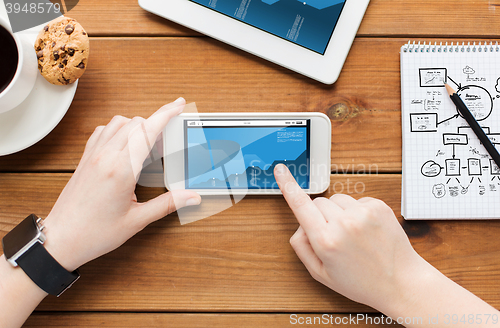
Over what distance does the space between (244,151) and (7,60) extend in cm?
39

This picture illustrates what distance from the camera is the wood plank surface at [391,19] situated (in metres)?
0.56

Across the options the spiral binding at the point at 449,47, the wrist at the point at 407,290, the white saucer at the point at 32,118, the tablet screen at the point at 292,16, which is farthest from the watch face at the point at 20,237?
the spiral binding at the point at 449,47

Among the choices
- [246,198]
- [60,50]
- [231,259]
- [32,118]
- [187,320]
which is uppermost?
[60,50]

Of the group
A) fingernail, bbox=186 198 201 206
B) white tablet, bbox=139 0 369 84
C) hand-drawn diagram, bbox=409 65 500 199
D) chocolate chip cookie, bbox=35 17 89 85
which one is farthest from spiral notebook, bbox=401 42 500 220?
chocolate chip cookie, bbox=35 17 89 85

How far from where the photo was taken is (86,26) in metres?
0.56

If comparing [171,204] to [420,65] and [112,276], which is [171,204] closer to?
[112,276]

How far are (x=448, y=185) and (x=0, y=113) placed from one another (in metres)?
0.77

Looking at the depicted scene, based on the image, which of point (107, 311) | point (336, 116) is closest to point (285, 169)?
point (336, 116)

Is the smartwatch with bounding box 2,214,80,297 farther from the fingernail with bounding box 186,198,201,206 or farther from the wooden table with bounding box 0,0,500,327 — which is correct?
the fingernail with bounding box 186,198,201,206

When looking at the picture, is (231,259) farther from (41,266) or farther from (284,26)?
(284,26)

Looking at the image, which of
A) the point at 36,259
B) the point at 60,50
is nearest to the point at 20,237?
the point at 36,259

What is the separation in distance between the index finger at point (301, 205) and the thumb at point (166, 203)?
149 millimetres

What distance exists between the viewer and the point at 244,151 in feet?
1.74

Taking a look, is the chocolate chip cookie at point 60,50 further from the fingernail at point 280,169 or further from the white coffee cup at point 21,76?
the fingernail at point 280,169
